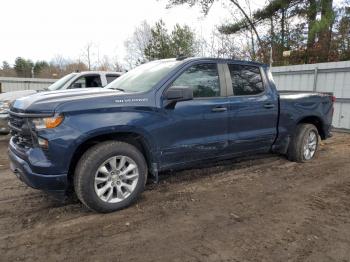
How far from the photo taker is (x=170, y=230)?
3.39 metres

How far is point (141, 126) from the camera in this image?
3920 millimetres

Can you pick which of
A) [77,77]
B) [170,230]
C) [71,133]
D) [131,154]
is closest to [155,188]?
[131,154]

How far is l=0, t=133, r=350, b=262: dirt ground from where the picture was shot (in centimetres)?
297

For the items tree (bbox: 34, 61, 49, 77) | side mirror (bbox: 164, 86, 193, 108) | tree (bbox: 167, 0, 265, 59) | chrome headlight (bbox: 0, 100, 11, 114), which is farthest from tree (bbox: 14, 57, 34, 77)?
side mirror (bbox: 164, 86, 193, 108)

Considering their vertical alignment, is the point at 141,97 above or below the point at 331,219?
above

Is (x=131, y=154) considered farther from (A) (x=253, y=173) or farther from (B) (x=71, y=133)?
(A) (x=253, y=173)

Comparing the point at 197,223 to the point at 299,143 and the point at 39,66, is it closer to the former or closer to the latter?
the point at 299,143

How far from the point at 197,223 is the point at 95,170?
1.29 m

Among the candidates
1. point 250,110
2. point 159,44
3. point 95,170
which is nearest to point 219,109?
point 250,110

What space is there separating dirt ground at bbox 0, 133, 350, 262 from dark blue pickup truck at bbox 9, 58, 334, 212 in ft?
1.26

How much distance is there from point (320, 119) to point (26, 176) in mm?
5357

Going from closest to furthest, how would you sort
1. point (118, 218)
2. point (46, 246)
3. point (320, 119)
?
point (46, 246), point (118, 218), point (320, 119)

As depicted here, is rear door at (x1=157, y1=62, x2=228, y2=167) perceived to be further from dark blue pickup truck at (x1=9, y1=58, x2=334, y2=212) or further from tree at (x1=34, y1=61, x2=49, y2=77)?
tree at (x1=34, y1=61, x2=49, y2=77)

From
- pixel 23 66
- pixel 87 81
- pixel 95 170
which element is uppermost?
pixel 23 66
